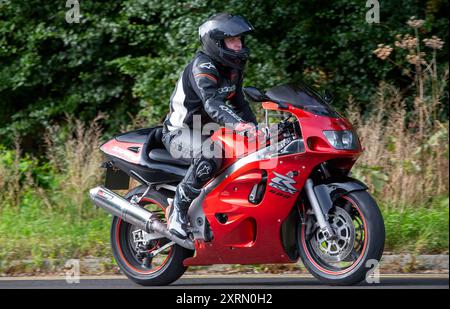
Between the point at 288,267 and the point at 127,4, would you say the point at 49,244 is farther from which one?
the point at 127,4

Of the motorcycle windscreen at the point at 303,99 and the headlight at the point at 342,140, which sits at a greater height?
the motorcycle windscreen at the point at 303,99

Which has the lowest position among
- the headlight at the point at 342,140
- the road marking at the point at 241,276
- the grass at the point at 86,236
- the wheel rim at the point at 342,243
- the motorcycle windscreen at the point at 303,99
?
the road marking at the point at 241,276

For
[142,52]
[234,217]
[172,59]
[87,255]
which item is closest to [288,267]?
[234,217]

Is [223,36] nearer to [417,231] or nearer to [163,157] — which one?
[163,157]

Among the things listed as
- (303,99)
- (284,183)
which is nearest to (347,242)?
(284,183)

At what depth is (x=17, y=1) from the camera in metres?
14.3

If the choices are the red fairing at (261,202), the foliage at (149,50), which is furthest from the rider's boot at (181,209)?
the foliage at (149,50)

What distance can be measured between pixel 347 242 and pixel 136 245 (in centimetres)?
190

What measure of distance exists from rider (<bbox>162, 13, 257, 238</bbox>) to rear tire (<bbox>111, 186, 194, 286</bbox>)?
0.30 metres

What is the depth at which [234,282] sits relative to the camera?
780cm

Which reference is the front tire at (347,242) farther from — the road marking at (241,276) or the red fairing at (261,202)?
the road marking at (241,276)

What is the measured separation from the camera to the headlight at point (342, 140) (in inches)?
267

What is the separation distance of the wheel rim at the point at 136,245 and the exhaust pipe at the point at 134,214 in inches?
5.9
